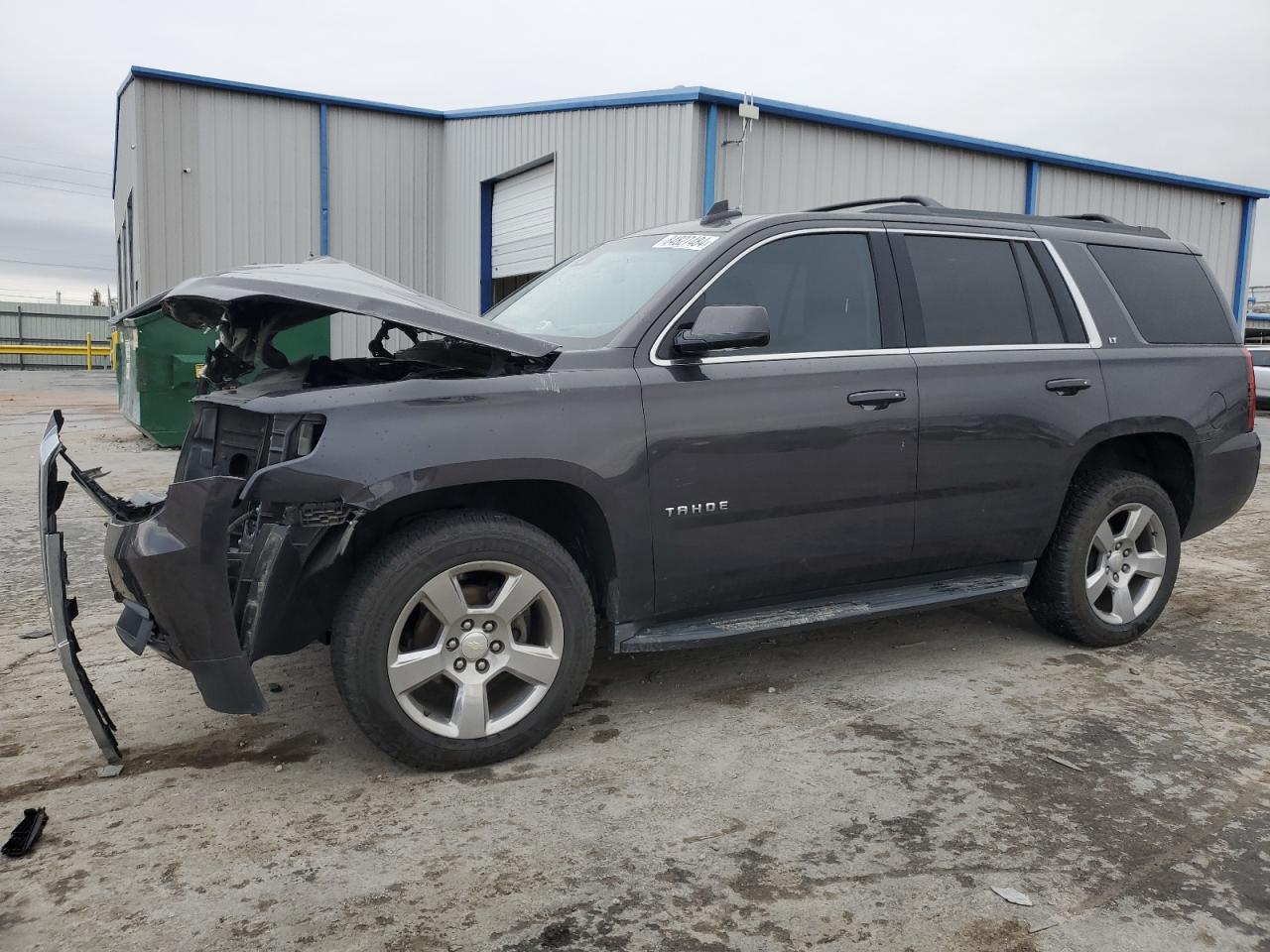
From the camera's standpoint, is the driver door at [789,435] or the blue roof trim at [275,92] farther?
the blue roof trim at [275,92]

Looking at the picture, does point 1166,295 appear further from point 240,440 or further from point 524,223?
point 524,223

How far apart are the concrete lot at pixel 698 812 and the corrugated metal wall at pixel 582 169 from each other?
818 cm

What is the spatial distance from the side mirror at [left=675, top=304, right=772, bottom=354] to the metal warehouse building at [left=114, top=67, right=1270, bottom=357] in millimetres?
8163

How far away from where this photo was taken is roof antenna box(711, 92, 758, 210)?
37.6ft

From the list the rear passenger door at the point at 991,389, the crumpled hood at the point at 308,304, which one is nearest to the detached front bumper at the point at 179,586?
the crumpled hood at the point at 308,304

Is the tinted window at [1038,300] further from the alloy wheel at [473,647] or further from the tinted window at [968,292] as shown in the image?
the alloy wheel at [473,647]

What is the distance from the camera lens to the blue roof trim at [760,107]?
11.6 meters

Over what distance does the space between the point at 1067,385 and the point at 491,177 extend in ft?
39.3

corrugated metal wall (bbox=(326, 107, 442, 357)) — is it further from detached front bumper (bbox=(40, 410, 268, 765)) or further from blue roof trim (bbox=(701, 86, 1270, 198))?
detached front bumper (bbox=(40, 410, 268, 765))

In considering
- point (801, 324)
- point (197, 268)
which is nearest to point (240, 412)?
point (801, 324)

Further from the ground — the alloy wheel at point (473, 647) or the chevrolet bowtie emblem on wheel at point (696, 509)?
the chevrolet bowtie emblem on wheel at point (696, 509)

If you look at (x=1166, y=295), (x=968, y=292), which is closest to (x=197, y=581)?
(x=968, y=292)

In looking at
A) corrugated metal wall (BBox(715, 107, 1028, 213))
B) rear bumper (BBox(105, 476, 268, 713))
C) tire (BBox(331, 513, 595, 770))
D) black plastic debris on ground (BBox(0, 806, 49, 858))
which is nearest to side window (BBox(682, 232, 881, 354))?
tire (BBox(331, 513, 595, 770))

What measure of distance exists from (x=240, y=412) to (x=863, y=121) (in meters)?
11.2
